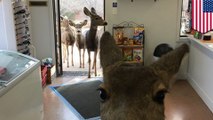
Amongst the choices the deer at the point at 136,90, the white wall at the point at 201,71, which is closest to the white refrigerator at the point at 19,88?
the deer at the point at 136,90

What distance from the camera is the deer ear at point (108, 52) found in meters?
1.09

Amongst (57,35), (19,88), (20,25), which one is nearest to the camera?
(19,88)

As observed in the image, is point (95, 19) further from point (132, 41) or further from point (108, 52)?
point (108, 52)

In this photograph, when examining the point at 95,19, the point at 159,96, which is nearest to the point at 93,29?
the point at 95,19

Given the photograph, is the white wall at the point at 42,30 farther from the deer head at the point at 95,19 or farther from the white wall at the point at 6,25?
the white wall at the point at 6,25

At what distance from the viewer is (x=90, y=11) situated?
4.60 m

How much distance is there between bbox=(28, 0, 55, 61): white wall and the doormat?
0.74 meters

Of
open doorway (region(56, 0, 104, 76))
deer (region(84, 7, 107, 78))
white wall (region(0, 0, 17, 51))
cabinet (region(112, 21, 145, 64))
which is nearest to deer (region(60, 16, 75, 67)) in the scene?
open doorway (region(56, 0, 104, 76))

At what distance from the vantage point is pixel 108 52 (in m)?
1.11

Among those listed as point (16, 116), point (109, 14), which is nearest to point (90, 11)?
point (109, 14)

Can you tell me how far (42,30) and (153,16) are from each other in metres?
2.00

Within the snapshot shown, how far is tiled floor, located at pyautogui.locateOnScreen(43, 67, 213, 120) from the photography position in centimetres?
357

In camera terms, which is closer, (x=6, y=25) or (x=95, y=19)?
(x=6, y=25)

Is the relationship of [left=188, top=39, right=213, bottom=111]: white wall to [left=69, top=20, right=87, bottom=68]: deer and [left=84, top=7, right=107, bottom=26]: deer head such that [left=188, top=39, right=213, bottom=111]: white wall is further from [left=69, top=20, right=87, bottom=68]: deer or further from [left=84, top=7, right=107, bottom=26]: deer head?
[left=69, top=20, right=87, bottom=68]: deer
